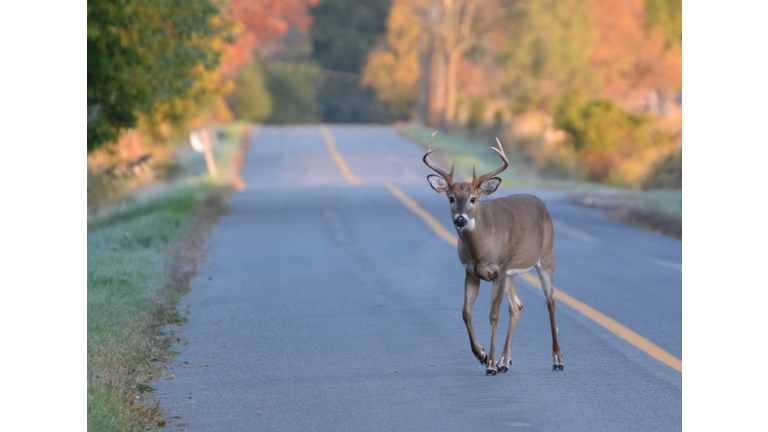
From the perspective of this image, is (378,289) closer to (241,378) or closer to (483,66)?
(241,378)

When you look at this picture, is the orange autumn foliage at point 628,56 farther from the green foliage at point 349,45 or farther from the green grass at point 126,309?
the green grass at point 126,309

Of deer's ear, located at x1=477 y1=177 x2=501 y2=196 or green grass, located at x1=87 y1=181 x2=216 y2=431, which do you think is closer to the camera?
green grass, located at x1=87 y1=181 x2=216 y2=431

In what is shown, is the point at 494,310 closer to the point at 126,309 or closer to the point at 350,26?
the point at 126,309

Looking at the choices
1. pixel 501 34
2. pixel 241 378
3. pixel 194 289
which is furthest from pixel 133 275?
pixel 501 34

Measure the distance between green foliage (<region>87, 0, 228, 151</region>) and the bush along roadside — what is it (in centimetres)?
192

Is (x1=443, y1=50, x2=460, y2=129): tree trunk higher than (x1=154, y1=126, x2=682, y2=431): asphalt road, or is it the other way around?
(x1=154, y1=126, x2=682, y2=431): asphalt road

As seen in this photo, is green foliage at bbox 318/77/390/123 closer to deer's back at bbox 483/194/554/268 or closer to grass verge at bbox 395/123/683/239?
grass verge at bbox 395/123/683/239

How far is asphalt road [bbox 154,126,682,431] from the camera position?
670 centimetres

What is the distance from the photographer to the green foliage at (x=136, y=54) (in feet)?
49.2

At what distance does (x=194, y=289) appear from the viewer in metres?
11.8

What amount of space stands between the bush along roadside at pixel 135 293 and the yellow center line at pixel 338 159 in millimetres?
9933

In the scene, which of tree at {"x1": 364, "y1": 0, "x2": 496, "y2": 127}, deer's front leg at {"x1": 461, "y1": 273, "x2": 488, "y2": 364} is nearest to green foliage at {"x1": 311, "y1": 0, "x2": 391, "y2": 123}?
tree at {"x1": 364, "y1": 0, "x2": 496, "y2": 127}

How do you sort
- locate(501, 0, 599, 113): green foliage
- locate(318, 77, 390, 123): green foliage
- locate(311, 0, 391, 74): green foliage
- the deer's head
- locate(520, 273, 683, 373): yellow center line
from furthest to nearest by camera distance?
1. locate(318, 77, 390, 123): green foliage
2. locate(311, 0, 391, 74): green foliage
3. locate(501, 0, 599, 113): green foliage
4. locate(520, 273, 683, 373): yellow center line
5. the deer's head

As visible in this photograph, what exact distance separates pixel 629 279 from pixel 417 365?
17.8 feet
